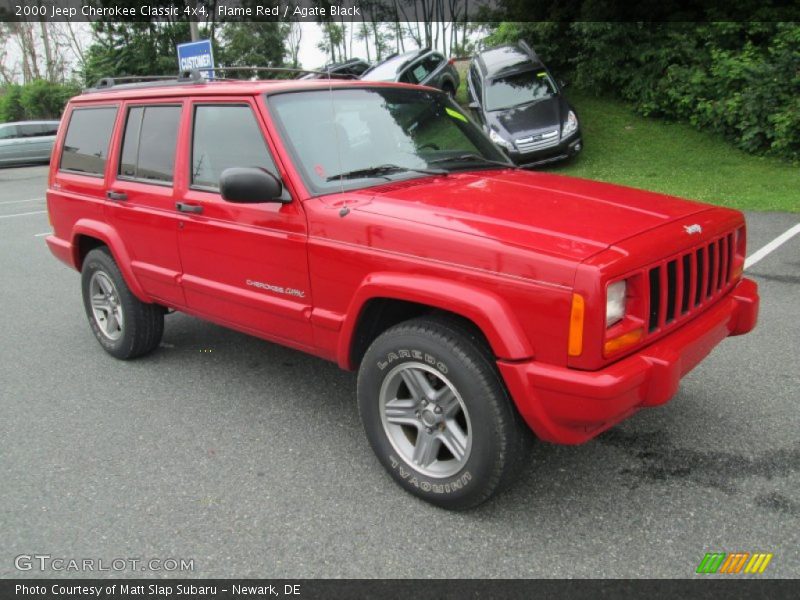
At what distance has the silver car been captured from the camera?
22.2 metres

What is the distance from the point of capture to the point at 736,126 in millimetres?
13031

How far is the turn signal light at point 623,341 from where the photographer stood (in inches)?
101

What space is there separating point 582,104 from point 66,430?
49.0ft

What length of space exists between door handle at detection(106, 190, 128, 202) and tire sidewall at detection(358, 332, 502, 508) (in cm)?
229

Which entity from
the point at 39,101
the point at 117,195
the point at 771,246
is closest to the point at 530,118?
the point at 771,246

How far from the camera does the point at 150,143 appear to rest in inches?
172

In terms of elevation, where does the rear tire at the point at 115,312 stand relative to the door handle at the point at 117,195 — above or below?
below

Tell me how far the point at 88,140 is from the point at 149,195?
1.10 metres

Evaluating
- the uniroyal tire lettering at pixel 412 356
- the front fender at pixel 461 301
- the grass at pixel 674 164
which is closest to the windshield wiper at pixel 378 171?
the front fender at pixel 461 301

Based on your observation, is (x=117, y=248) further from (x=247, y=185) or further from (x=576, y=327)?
(x=576, y=327)

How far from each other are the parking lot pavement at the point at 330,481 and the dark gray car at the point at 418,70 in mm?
9156

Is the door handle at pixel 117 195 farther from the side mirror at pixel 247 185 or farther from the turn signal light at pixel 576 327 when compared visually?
the turn signal light at pixel 576 327

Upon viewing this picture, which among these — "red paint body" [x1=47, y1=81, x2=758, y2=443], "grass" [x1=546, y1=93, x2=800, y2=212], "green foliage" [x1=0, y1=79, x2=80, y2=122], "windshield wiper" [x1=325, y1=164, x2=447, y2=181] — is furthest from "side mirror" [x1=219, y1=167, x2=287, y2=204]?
"green foliage" [x1=0, y1=79, x2=80, y2=122]
